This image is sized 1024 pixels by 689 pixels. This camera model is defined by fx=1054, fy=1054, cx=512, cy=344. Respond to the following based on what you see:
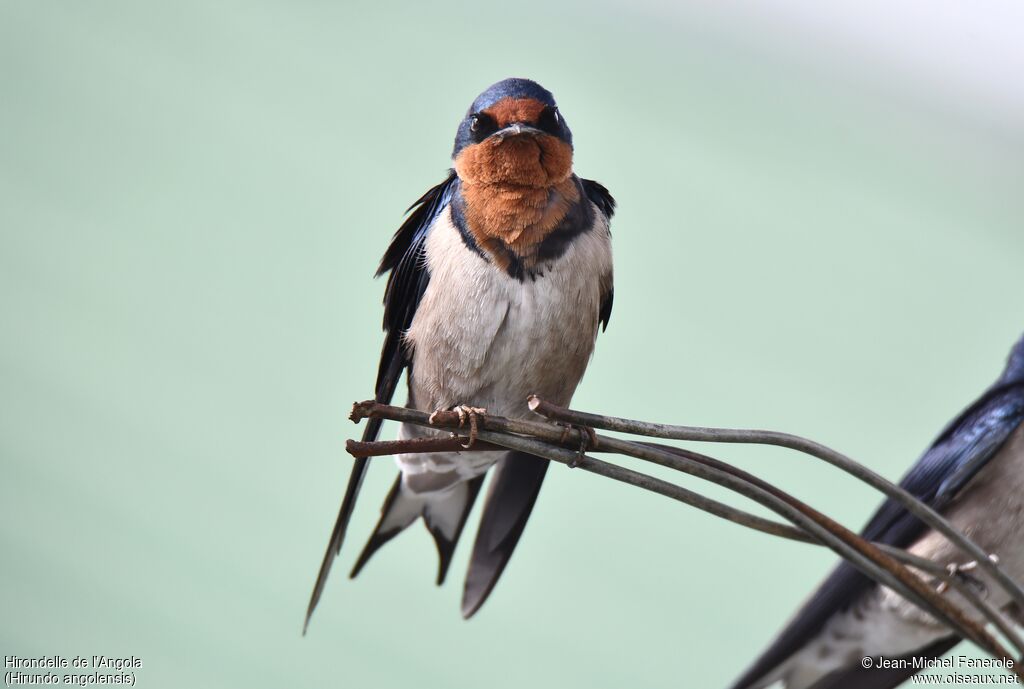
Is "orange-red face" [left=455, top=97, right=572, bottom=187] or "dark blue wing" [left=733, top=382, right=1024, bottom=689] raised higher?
"orange-red face" [left=455, top=97, right=572, bottom=187]

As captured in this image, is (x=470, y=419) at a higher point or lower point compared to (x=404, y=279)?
lower

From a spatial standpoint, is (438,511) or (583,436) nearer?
(583,436)

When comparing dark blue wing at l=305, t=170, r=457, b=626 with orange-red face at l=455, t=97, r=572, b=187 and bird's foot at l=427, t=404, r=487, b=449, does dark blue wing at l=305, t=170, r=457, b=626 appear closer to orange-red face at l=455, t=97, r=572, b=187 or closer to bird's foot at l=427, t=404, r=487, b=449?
orange-red face at l=455, t=97, r=572, b=187

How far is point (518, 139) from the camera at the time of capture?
54.4 inches

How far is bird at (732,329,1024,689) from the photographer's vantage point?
1.79m

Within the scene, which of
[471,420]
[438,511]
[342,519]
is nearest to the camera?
[471,420]

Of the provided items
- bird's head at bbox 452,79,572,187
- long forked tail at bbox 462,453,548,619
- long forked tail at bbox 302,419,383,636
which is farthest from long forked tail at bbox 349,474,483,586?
bird's head at bbox 452,79,572,187

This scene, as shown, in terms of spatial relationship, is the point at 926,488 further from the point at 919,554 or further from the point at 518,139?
the point at 518,139

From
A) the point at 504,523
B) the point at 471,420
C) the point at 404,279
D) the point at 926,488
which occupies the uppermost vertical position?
the point at 404,279

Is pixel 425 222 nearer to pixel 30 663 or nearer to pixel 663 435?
pixel 663 435

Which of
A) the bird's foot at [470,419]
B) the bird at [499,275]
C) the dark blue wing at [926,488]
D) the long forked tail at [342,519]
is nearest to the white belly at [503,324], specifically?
the bird at [499,275]

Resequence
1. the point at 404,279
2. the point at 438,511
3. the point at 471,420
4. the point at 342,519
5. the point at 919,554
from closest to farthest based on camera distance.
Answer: the point at 471,420
the point at 342,519
the point at 404,279
the point at 438,511
the point at 919,554

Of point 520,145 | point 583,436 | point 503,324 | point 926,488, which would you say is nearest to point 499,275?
point 503,324

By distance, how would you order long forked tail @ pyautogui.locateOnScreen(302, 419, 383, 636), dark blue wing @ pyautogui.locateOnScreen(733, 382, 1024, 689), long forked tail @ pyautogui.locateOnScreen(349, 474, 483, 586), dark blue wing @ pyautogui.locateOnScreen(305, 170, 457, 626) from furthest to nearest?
dark blue wing @ pyautogui.locateOnScreen(733, 382, 1024, 689) → long forked tail @ pyautogui.locateOnScreen(349, 474, 483, 586) → dark blue wing @ pyautogui.locateOnScreen(305, 170, 457, 626) → long forked tail @ pyautogui.locateOnScreen(302, 419, 383, 636)
